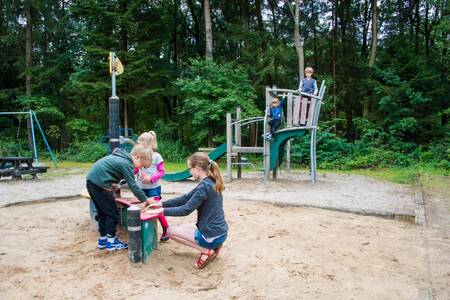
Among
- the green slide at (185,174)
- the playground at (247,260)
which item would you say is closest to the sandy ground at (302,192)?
the green slide at (185,174)

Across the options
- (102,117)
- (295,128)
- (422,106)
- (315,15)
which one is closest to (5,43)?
(102,117)

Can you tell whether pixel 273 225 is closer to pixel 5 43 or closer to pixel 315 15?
pixel 315 15

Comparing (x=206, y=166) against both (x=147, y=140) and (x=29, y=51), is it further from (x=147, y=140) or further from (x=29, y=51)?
(x=29, y=51)

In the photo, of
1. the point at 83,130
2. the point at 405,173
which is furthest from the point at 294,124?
the point at 83,130

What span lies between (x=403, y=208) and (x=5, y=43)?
2218 centimetres

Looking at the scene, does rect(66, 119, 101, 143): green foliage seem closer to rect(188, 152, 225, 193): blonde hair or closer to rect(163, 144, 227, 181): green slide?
rect(163, 144, 227, 181): green slide

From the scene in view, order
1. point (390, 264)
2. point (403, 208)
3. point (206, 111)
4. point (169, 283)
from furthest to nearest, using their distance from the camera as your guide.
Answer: point (206, 111) < point (403, 208) < point (390, 264) < point (169, 283)

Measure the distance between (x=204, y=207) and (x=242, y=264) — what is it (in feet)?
2.31

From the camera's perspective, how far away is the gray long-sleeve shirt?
3.90 m

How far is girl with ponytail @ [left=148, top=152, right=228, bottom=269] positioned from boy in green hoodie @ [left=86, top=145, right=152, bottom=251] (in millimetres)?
461

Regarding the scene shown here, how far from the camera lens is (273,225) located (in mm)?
5695

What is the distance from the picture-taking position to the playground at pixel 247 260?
3541mm

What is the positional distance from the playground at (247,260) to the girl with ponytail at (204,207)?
0.75 feet

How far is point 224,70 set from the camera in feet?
57.5
